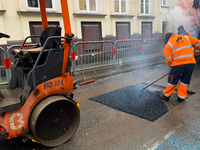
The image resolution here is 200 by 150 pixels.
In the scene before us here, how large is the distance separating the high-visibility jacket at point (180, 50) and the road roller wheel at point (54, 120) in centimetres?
268

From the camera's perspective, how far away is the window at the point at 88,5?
8.41 m

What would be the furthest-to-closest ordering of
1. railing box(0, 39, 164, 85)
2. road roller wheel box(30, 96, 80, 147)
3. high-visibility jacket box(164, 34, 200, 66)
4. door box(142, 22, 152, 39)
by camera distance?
door box(142, 22, 152, 39) → railing box(0, 39, 164, 85) → high-visibility jacket box(164, 34, 200, 66) → road roller wheel box(30, 96, 80, 147)

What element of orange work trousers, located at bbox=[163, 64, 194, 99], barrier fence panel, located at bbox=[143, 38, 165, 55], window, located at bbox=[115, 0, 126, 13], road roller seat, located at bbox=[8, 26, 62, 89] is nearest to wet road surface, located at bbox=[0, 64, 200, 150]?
orange work trousers, located at bbox=[163, 64, 194, 99]

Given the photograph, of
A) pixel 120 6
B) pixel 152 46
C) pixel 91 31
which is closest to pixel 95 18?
pixel 91 31

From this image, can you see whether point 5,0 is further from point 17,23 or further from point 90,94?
point 90,94

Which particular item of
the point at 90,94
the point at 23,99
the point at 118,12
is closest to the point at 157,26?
the point at 118,12

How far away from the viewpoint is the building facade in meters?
6.51

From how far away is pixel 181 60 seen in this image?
3.90 meters

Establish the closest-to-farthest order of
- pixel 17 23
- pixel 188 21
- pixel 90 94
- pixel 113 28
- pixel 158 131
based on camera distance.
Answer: pixel 158 131 < pixel 90 94 < pixel 17 23 < pixel 188 21 < pixel 113 28

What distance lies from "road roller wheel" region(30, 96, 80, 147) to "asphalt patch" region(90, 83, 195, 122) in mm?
1390

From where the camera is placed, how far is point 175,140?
8.27 ft

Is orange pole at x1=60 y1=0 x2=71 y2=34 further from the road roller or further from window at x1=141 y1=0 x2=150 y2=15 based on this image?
window at x1=141 y1=0 x2=150 y2=15

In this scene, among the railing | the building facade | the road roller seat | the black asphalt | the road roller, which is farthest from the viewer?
the railing

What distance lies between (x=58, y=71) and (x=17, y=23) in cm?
525
